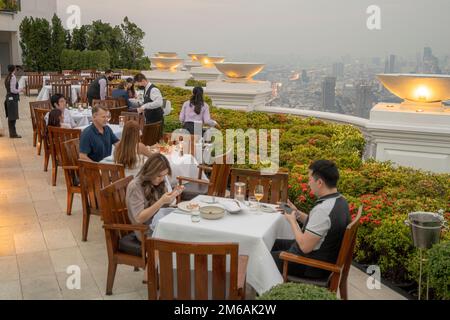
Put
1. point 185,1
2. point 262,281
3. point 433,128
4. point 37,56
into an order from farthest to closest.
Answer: point 37,56, point 185,1, point 433,128, point 262,281

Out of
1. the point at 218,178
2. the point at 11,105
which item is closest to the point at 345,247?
the point at 218,178

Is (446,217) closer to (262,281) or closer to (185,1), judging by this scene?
(262,281)

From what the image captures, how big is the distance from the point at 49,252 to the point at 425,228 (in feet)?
11.6

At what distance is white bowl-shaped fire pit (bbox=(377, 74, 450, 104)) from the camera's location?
6695mm

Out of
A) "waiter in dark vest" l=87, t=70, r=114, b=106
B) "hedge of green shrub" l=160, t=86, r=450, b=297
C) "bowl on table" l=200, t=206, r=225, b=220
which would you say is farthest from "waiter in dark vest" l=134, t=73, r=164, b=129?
"bowl on table" l=200, t=206, r=225, b=220

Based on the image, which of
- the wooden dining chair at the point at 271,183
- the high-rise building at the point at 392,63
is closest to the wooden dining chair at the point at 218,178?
the wooden dining chair at the point at 271,183

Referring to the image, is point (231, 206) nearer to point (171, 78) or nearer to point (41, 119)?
point (41, 119)

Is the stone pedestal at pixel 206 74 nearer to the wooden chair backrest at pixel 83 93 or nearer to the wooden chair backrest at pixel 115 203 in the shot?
the wooden chair backrest at pixel 83 93

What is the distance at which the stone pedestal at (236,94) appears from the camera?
10.4 metres

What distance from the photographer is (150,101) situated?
9.12 meters
